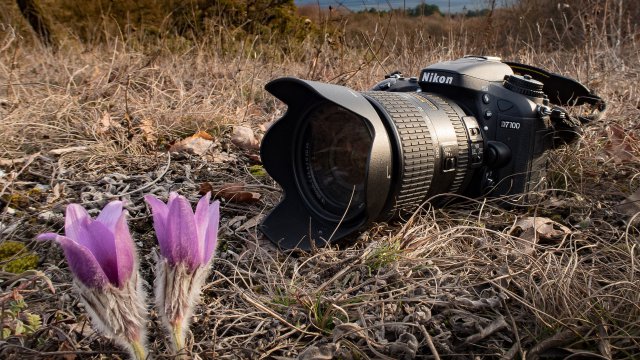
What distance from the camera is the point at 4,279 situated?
1.29 m

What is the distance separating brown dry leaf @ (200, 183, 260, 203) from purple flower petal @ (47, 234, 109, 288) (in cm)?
95

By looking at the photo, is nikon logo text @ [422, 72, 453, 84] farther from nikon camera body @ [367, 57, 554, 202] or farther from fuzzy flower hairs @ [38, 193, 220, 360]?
fuzzy flower hairs @ [38, 193, 220, 360]

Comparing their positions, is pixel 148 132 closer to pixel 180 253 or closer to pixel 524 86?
pixel 524 86

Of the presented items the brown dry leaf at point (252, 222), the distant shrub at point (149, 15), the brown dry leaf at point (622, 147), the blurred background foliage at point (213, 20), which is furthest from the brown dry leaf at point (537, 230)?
the distant shrub at point (149, 15)

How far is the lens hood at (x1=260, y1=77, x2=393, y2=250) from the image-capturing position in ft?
4.32

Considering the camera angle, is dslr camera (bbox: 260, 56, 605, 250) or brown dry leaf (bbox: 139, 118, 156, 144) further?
brown dry leaf (bbox: 139, 118, 156, 144)

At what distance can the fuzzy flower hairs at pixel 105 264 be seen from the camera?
721mm

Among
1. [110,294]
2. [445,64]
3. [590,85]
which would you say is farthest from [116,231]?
[590,85]

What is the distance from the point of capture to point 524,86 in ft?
5.31

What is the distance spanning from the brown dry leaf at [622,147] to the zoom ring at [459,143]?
2.35ft

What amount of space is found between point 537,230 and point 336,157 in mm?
559

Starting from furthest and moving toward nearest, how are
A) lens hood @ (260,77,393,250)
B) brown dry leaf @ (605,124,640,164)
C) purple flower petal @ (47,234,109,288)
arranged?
brown dry leaf @ (605,124,640,164)
lens hood @ (260,77,393,250)
purple flower petal @ (47,234,109,288)

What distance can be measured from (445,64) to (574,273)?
75 cm

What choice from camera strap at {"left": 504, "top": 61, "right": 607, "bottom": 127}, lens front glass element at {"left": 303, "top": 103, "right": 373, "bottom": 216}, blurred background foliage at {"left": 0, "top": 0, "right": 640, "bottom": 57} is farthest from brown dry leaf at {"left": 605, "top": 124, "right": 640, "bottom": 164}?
blurred background foliage at {"left": 0, "top": 0, "right": 640, "bottom": 57}
